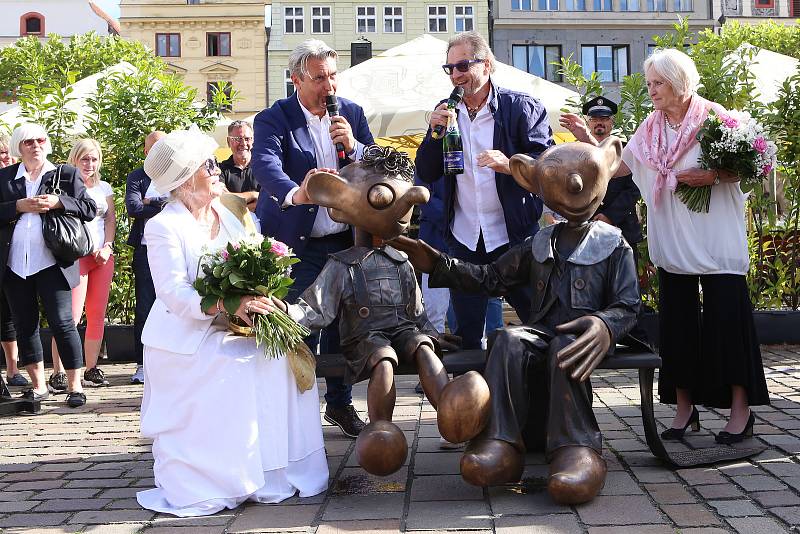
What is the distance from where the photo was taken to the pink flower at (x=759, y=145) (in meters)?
5.03

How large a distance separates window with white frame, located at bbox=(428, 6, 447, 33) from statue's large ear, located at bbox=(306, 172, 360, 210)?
4519cm

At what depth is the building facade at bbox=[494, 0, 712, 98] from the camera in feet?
146

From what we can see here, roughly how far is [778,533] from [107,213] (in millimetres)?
6151

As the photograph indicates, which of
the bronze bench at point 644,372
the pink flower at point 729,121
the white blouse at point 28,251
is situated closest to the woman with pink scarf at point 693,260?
the pink flower at point 729,121

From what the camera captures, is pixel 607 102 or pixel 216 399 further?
pixel 607 102

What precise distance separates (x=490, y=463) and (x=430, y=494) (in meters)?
0.45

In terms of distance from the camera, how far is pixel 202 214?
4.68m

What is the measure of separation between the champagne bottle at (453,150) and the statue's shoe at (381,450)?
1500 mm

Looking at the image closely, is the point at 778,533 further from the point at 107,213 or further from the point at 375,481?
the point at 107,213

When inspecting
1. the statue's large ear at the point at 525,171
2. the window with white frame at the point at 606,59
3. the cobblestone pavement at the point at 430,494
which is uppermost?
the window with white frame at the point at 606,59

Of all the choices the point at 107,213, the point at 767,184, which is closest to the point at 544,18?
the point at 767,184

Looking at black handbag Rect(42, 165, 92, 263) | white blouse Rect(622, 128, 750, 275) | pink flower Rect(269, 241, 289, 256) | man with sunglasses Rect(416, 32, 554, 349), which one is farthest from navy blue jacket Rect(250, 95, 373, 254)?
black handbag Rect(42, 165, 92, 263)

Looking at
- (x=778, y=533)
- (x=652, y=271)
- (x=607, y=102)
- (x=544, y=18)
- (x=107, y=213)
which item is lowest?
(x=778, y=533)

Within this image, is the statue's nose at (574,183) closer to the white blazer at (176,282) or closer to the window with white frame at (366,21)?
the white blazer at (176,282)
